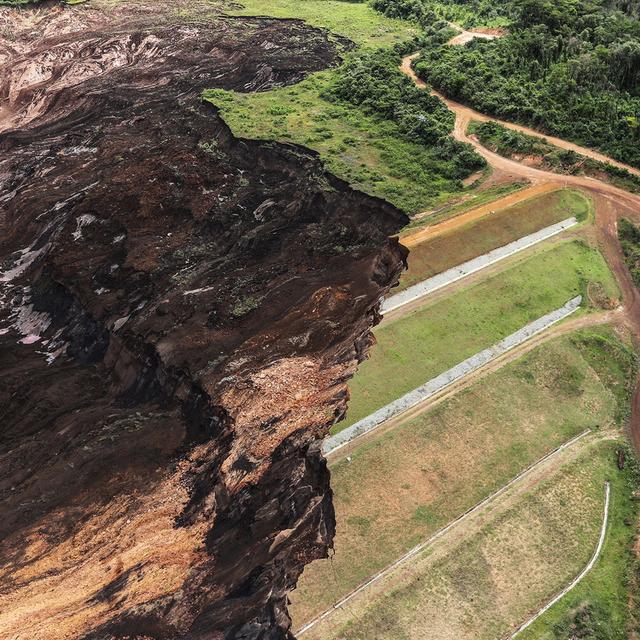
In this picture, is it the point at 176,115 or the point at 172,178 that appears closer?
the point at 172,178

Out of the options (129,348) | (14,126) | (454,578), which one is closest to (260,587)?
(454,578)

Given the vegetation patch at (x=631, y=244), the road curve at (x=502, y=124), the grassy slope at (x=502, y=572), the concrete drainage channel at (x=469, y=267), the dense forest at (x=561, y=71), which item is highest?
the dense forest at (x=561, y=71)

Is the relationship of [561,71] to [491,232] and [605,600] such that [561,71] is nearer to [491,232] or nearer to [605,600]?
[491,232]

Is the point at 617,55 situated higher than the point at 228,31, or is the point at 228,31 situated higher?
the point at 617,55

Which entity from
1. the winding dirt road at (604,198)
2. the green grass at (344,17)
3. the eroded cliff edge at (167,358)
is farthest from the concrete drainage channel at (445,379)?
the green grass at (344,17)

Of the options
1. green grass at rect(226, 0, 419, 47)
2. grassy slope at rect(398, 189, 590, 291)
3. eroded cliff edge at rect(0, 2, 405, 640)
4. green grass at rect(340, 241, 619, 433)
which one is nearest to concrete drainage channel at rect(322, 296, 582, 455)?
green grass at rect(340, 241, 619, 433)

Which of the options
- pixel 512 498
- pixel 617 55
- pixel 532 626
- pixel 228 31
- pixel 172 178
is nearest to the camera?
pixel 532 626

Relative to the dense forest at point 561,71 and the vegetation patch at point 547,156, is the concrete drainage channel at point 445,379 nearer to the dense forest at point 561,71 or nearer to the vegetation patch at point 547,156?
the vegetation patch at point 547,156

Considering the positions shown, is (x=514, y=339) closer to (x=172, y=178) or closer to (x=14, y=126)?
(x=172, y=178)
